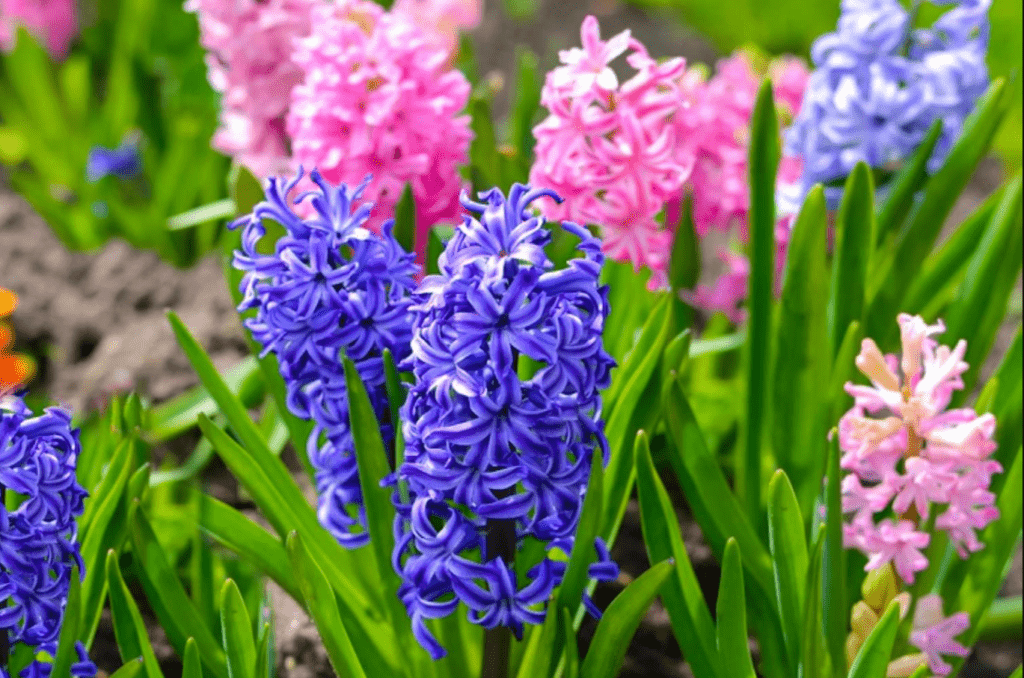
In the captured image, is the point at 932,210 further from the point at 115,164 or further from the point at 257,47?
the point at 115,164

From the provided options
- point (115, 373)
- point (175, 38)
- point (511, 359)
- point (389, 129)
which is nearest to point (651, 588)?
point (511, 359)

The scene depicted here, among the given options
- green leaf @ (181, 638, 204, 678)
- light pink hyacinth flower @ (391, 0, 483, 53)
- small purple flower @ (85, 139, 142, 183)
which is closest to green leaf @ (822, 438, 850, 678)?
green leaf @ (181, 638, 204, 678)

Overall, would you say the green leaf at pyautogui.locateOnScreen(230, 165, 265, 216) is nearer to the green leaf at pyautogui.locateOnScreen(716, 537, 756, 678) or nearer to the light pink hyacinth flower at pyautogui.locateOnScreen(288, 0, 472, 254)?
the light pink hyacinth flower at pyautogui.locateOnScreen(288, 0, 472, 254)

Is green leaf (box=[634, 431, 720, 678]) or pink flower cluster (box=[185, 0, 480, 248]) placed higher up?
pink flower cluster (box=[185, 0, 480, 248])

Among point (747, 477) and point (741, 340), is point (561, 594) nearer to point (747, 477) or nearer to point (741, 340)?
point (747, 477)

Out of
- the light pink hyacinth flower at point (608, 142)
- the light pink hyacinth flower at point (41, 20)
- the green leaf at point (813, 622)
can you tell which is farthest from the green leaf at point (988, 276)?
the light pink hyacinth flower at point (41, 20)

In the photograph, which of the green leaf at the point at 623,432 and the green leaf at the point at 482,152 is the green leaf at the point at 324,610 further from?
the green leaf at the point at 482,152
